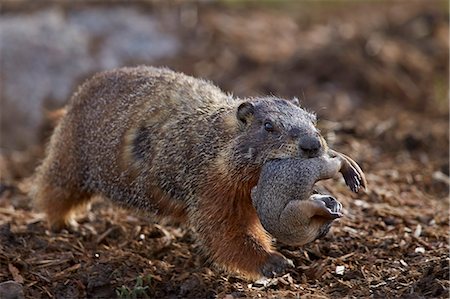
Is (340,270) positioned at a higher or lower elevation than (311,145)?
lower

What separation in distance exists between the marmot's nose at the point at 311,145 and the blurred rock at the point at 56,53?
772 cm

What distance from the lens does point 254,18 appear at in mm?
17234

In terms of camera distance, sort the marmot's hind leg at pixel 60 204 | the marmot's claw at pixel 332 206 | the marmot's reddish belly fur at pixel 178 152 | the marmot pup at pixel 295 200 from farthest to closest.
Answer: the marmot's hind leg at pixel 60 204 < the marmot's reddish belly fur at pixel 178 152 < the marmot pup at pixel 295 200 < the marmot's claw at pixel 332 206

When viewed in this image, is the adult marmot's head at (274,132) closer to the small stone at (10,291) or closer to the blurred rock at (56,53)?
the small stone at (10,291)

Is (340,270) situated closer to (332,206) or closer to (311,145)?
(332,206)

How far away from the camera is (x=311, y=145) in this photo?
20.0ft

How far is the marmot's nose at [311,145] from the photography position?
6105 mm

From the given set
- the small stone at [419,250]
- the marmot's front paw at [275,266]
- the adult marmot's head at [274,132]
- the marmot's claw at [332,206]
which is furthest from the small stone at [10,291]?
the small stone at [419,250]

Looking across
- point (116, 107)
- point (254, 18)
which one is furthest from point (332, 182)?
point (254, 18)

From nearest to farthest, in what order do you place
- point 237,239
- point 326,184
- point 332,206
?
point 332,206 < point 237,239 < point 326,184

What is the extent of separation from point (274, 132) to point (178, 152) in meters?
0.99

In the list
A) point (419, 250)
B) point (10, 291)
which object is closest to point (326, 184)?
point (419, 250)

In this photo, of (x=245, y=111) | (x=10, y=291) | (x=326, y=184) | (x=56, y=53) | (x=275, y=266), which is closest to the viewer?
(x=10, y=291)

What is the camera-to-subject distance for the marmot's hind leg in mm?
8195
